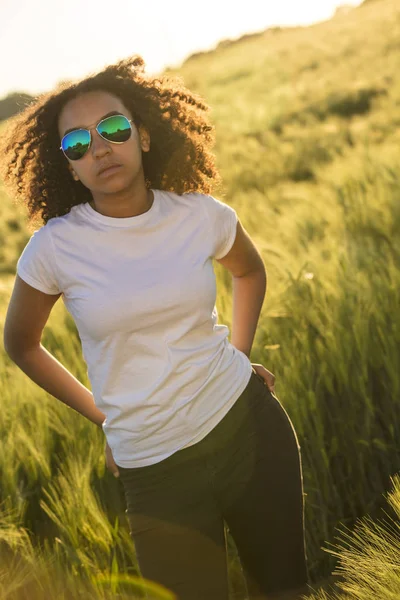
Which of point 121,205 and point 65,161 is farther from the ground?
point 65,161

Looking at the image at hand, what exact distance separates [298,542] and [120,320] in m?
0.61

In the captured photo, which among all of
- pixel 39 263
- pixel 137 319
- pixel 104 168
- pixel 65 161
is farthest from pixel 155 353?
pixel 65 161

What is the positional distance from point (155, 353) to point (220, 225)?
0.32m

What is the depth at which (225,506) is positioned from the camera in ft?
4.56

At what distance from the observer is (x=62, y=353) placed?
2857mm

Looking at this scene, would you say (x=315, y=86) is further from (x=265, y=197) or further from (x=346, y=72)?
(x=265, y=197)

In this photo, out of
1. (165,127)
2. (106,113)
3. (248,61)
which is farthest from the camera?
(248,61)

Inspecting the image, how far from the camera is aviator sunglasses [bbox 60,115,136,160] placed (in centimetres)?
138

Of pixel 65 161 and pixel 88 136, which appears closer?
pixel 88 136

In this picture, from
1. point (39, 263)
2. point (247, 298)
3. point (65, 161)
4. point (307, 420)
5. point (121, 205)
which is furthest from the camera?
point (307, 420)

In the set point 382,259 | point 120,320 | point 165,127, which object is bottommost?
point 382,259

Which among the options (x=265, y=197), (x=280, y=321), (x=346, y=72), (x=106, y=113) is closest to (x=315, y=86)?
(x=346, y=72)

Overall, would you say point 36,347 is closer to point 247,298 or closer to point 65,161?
point 65,161

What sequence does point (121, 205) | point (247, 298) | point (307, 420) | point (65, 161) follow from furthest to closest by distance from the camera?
point (307, 420), point (247, 298), point (65, 161), point (121, 205)
